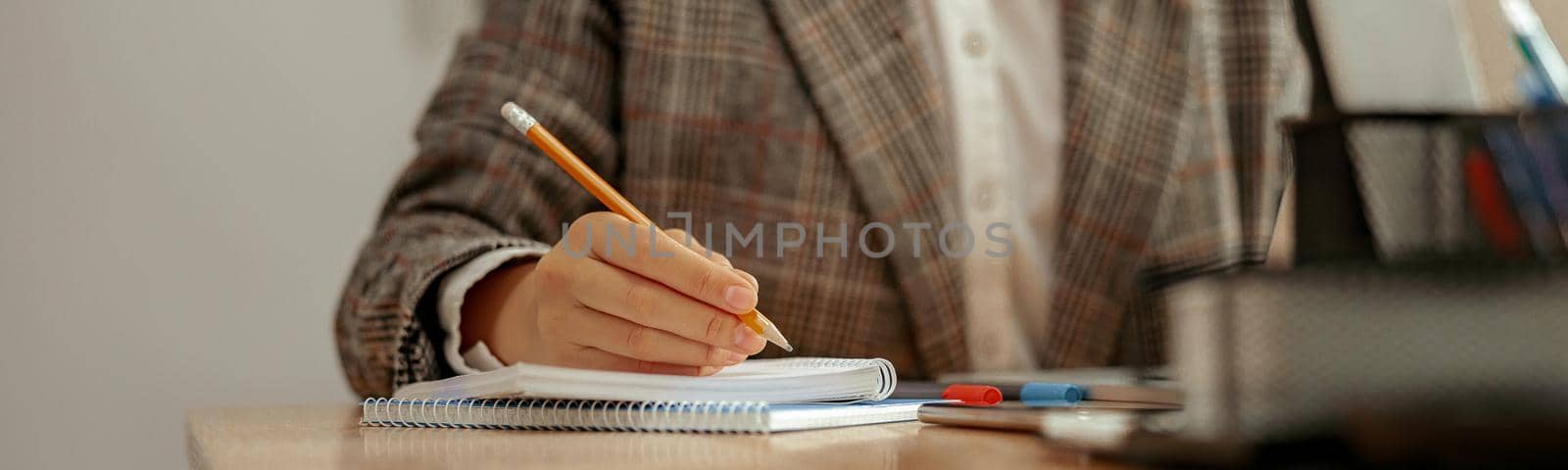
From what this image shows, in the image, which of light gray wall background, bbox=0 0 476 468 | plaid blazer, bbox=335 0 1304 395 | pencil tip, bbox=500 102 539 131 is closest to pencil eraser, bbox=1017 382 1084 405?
pencil tip, bbox=500 102 539 131

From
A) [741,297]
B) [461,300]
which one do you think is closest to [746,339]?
[741,297]

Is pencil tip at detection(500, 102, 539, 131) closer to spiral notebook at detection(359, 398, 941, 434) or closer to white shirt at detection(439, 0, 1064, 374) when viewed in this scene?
spiral notebook at detection(359, 398, 941, 434)

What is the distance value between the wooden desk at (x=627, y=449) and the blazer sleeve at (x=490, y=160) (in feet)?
0.79

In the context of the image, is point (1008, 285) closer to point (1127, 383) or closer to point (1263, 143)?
point (1263, 143)

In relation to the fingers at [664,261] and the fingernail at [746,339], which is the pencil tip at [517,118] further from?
the fingernail at [746,339]

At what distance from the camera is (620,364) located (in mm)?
579

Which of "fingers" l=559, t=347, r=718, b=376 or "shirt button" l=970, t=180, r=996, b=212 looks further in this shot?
"shirt button" l=970, t=180, r=996, b=212

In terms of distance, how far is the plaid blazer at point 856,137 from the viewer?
94 cm

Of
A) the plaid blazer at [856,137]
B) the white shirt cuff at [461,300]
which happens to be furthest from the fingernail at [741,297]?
the plaid blazer at [856,137]

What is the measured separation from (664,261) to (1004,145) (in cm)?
57

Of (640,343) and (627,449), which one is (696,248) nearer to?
(640,343)

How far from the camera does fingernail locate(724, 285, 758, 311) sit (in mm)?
492

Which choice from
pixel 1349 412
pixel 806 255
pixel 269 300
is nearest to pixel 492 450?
pixel 1349 412

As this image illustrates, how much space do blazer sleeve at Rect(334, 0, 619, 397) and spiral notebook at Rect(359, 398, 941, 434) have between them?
0.19 m
